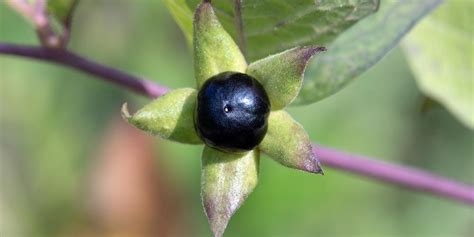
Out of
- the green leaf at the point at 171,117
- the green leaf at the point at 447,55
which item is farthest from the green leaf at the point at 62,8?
the green leaf at the point at 447,55

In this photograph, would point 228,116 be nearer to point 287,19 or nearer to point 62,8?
point 287,19

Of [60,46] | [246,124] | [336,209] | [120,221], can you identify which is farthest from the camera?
[120,221]

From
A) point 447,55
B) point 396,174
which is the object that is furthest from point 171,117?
point 447,55

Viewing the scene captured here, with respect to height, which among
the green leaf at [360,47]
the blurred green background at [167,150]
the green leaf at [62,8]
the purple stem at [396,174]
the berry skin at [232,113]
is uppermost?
the berry skin at [232,113]

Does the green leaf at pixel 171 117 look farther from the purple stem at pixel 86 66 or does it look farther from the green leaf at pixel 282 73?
the purple stem at pixel 86 66

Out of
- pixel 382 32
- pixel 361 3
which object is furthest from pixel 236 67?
pixel 382 32

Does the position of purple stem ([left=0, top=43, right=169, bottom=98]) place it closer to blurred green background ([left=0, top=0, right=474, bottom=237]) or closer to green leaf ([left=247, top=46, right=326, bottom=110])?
green leaf ([left=247, top=46, right=326, bottom=110])

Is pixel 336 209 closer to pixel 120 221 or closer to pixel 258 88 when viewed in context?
pixel 120 221

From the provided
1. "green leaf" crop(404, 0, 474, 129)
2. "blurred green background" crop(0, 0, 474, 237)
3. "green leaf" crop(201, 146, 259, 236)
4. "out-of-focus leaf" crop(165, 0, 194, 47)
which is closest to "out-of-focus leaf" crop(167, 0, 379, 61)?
"out-of-focus leaf" crop(165, 0, 194, 47)
